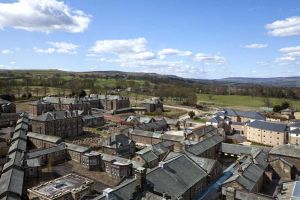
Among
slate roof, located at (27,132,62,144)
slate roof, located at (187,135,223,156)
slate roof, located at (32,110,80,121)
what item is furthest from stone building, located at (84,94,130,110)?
slate roof, located at (187,135,223,156)

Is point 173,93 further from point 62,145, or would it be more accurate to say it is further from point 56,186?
point 56,186

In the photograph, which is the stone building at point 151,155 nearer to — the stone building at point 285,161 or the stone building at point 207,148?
the stone building at point 207,148

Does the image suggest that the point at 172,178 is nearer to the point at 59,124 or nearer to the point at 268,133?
the point at 268,133

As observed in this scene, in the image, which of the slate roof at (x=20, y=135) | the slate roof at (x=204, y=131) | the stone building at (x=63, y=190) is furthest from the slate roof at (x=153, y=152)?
the slate roof at (x=20, y=135)

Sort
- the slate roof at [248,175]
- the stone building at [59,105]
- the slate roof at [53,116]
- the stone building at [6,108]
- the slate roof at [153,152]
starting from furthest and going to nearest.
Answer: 1. the stone building at [59,105]
2. the stone building at [6,108]
3. the slate roof at [53,116]
4. the slate roof at [153,152]
5. the slate roof at [248,175]

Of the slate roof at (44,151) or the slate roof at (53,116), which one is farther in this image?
the slate roof at (53,116)

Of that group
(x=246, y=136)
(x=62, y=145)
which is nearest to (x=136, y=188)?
(x=62, y=145)
